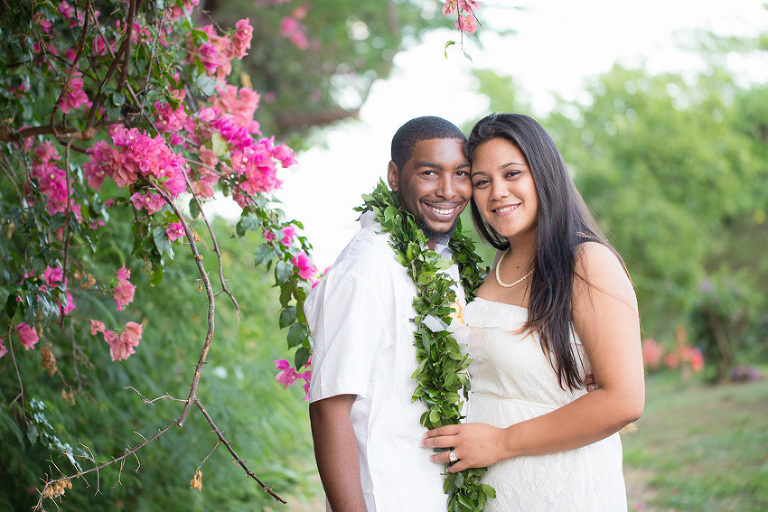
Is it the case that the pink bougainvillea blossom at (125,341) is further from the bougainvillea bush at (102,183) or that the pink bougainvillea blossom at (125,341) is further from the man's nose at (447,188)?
the man's nose at (447,188)

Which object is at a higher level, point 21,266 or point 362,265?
point 21,266

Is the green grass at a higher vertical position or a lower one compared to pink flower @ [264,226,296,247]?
lower

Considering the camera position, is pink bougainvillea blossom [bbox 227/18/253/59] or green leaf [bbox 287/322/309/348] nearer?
green leaf [bbox 287/322/309/348]

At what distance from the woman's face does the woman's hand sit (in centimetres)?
72

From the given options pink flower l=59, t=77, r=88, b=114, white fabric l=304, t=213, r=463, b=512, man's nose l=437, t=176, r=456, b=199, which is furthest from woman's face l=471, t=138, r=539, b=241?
pink flower l=59, t=77, r=88, b=114

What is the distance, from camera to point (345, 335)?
84.2 inches

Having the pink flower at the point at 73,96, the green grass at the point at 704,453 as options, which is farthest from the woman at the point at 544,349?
the green grass at the point at 704,453

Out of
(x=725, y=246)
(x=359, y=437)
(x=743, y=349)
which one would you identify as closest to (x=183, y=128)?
(x=359, y=437)

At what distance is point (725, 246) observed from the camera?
53.5 ft

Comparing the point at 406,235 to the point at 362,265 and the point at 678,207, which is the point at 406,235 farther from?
the point at 678,207

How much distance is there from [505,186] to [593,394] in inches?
30.9

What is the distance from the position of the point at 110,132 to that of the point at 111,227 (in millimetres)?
1418

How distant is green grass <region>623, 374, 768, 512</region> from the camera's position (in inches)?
221

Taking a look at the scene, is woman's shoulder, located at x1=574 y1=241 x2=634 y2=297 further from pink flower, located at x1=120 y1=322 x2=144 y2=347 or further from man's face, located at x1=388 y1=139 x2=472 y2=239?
pink flower, located at x1=120 y1=322 x2=144 y2=347
